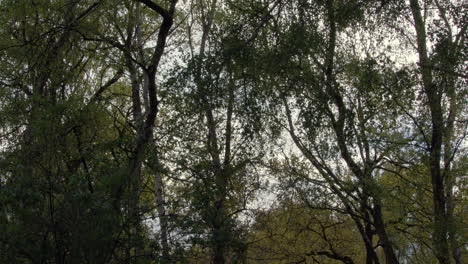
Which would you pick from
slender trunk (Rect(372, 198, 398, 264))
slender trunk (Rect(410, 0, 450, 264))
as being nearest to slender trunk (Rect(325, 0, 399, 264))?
slender trunk (Rect(372, 198, 398, 264))

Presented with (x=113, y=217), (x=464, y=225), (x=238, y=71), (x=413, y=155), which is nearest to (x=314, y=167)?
(x=413, y=155)

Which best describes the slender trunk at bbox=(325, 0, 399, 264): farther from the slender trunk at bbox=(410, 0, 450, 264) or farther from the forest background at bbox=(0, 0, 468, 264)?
the slender trunk at bbox=(410, 0, 450, 264)

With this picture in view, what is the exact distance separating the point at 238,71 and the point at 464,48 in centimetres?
324

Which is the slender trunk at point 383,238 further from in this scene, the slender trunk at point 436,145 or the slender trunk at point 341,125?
the slender trunk at point 436,145

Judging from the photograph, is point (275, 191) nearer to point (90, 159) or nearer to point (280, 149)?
point (280, 149)

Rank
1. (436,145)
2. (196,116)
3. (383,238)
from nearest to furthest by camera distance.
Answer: (196,116) → (436,145) → (383,238)

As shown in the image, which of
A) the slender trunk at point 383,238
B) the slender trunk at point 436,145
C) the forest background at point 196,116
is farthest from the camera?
the slender trunk at point 383,238

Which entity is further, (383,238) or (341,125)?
(383,238)

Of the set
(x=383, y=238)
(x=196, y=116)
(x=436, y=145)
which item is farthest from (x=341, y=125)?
(x=383, y=238)

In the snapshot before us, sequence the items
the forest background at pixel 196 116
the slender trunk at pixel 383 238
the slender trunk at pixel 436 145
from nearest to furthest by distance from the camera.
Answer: the forest background at pixel 196 116 < the slender trunk at pixel 436 145 < the slender trunk at pixel 383 238

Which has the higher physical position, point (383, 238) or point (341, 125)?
point (341, 125)

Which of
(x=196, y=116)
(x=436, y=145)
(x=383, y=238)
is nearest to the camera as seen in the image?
(x=196, y=116)

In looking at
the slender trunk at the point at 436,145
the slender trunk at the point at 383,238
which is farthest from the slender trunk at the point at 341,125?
the slender trunk at the point at 436,145

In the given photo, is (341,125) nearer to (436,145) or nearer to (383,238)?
(436,145)
